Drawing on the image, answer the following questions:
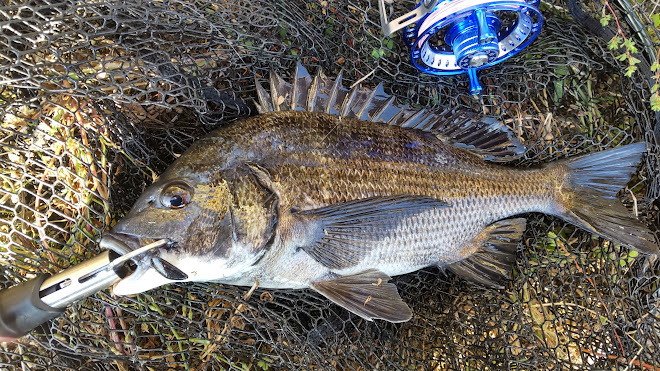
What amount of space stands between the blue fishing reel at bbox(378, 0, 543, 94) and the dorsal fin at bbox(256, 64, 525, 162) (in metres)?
0.26

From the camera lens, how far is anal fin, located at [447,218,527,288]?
2330 millimetres

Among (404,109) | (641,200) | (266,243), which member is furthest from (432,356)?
(641,200)

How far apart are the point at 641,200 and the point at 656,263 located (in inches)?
16.2

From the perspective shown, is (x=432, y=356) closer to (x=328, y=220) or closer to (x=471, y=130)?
(x=328, y=220)

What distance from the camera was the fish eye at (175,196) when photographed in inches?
66.4

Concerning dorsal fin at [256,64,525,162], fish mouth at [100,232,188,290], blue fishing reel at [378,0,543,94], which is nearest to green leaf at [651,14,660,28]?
blue fishing reel at [378,0,543,94]

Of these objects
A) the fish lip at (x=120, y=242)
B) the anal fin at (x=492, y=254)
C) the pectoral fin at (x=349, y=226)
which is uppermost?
the fish lip at (x=120, y=242)

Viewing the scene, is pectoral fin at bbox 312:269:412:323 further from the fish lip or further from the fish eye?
the fish lip

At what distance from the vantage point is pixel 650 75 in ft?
7.84

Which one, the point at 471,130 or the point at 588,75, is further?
the point at 588,75

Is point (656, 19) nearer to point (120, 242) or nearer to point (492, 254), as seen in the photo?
point (492, 254)

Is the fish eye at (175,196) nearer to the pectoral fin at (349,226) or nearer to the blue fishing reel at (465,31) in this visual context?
the pectoral fin at (349,226)

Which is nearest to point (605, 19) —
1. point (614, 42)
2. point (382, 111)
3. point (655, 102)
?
point (614, 42)

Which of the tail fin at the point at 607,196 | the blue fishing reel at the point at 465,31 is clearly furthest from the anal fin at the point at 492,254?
the blue fishing reel at the point at 465,31
